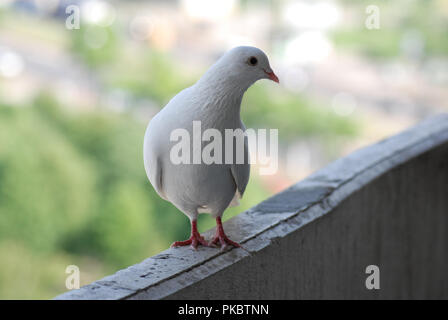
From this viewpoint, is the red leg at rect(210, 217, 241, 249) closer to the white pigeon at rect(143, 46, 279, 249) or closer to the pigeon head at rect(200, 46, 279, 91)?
the white pigeon at rect(143, 46, 279, 249)

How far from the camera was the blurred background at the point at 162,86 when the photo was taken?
1142 cm

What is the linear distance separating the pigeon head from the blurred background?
1004 cm

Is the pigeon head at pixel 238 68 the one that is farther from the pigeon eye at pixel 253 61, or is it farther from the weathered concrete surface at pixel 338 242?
the weathered concrete surface at pixel 338 242

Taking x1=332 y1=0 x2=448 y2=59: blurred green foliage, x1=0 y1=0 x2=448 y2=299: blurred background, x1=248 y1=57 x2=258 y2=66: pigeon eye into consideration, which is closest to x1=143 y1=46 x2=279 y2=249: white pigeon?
x1=248 y1=57 x2=258 y2=66: pigeon eye

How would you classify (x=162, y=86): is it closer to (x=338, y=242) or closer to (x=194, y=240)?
(x=338, y=242)

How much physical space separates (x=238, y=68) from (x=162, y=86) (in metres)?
11.8

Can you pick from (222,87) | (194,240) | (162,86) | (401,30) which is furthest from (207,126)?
(401,30)

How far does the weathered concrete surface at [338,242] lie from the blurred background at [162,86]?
911 centimetres

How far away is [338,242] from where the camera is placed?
1466mm

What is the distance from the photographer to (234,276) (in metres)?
1.11

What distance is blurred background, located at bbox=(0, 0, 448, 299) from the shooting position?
1142cm

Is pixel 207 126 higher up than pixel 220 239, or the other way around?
pixel 207 126

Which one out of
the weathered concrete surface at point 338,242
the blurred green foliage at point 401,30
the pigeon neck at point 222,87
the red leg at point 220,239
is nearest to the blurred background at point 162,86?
the blurred green foliage at point 401,30
